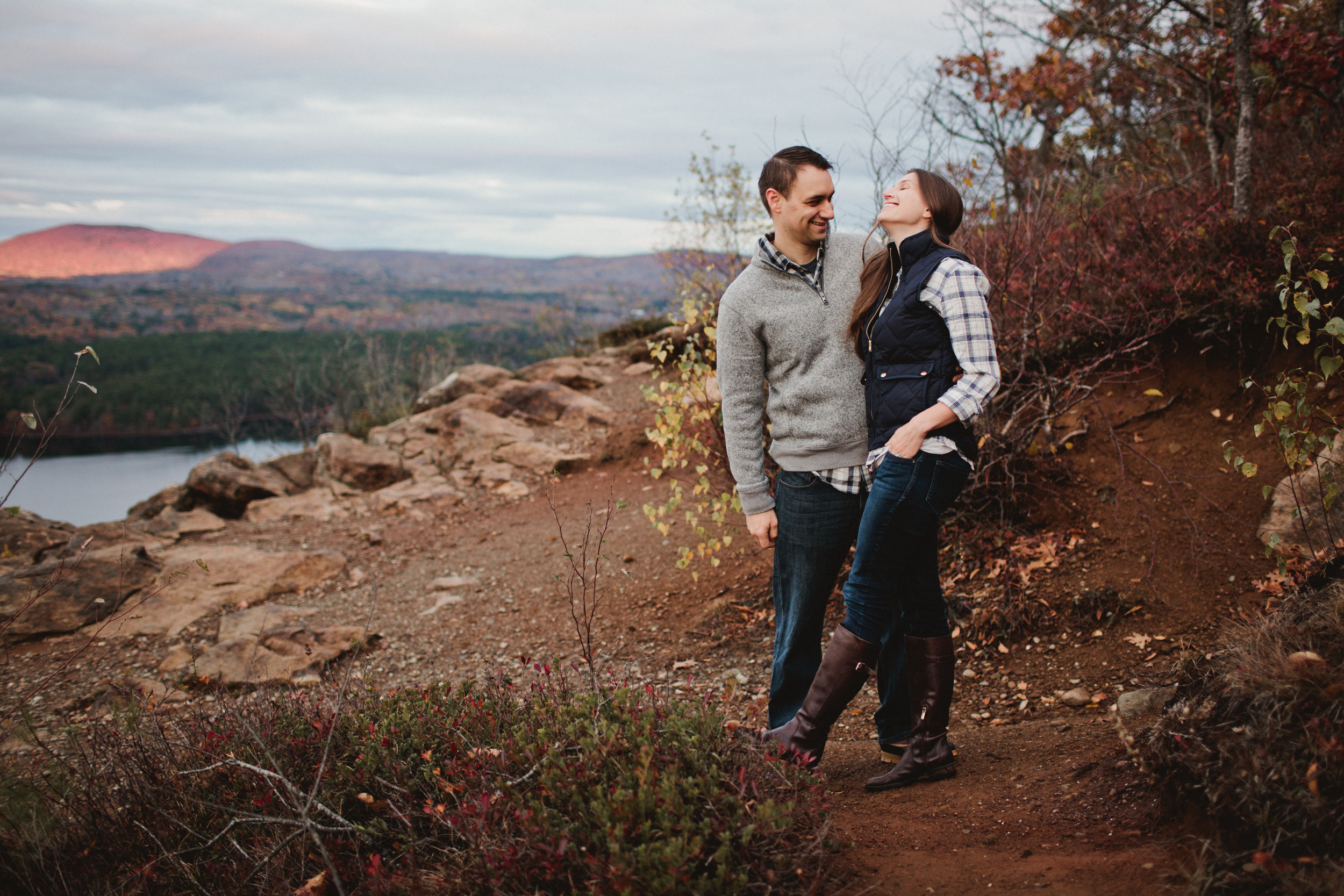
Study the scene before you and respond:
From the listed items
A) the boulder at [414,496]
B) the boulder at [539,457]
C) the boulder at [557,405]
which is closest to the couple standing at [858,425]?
the boulder at [539,457]

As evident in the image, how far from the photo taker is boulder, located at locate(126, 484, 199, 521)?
8578 millimetres

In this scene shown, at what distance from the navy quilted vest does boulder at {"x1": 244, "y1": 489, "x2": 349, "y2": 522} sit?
23.8ft

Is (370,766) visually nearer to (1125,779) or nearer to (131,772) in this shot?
(131,772)

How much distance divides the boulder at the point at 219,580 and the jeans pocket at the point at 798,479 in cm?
467

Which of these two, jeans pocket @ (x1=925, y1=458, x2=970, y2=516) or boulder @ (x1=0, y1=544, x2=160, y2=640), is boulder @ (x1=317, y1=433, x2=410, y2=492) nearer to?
boulder @ (x1=0, y1=544, x2=160, y2=640)

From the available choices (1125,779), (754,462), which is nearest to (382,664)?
(754,462)

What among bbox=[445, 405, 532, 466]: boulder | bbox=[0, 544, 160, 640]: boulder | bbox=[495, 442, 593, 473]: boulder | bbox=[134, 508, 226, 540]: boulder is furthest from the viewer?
bbox=[445, 405, 532, 466]: boulder

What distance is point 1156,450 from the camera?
4.20 metres

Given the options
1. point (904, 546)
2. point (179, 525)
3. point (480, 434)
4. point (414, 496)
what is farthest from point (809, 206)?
point (179, 525)

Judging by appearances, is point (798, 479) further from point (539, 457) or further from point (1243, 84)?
point (539, 457)

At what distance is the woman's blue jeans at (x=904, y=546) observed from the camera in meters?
2.12

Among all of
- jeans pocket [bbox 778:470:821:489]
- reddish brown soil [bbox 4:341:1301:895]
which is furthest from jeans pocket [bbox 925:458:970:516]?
reddish brown soil [bbox 4:341:1301:895]

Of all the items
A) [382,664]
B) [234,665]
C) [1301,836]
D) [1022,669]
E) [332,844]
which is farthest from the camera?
[382,664]

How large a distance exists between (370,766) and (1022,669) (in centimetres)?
291
